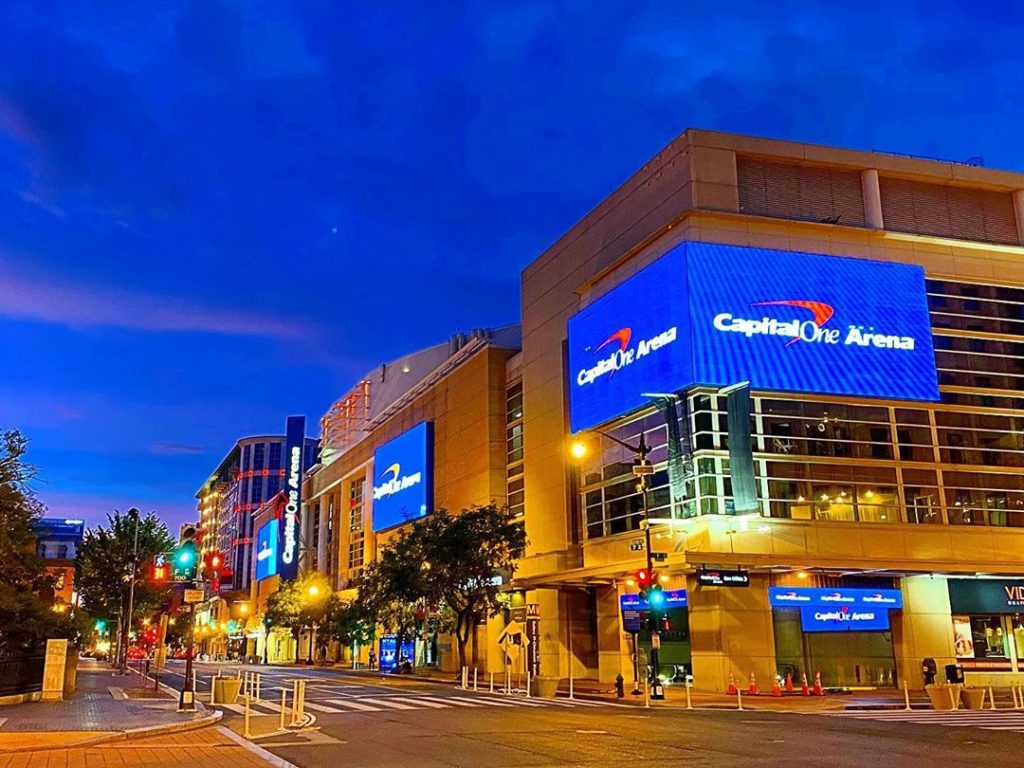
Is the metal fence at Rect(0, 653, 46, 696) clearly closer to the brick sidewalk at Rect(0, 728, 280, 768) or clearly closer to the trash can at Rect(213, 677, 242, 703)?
the trash can at Rect(213, 677, 242, 703)

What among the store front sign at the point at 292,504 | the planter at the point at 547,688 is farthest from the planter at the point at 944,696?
the store front sign at the point at 292,504

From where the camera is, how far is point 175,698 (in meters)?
33.2

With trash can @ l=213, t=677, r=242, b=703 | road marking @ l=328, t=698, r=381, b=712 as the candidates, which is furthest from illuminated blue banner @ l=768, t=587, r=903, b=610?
trash can @ l=213, t=677, r=242, b=703

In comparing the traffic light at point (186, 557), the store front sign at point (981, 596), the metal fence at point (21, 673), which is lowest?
the metal fence at point (21, 673)

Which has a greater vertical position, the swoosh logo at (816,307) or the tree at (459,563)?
the swoosh logo at (816,307)

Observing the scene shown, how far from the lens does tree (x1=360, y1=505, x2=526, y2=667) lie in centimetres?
5331

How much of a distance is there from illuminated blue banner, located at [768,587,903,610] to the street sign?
2.92m

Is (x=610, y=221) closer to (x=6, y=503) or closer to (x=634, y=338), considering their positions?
(x=634, y=338)

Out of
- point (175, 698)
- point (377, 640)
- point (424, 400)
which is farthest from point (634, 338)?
point (377, 640)

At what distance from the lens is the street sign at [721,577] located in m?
35.9

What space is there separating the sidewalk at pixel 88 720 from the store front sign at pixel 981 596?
3165 cm

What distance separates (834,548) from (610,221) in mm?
20451

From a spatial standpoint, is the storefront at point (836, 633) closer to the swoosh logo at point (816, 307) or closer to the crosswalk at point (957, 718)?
the crosswalk at point (957, 718)

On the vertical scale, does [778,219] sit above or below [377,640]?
above
